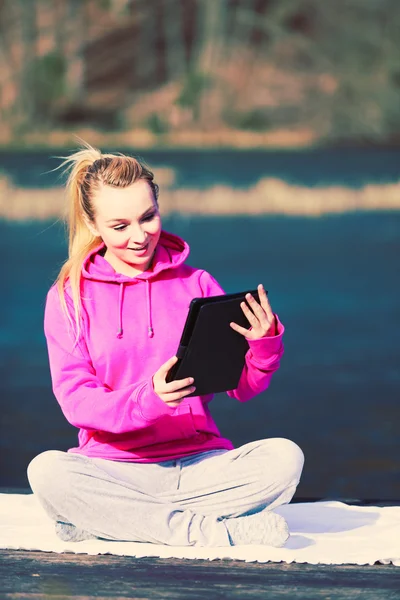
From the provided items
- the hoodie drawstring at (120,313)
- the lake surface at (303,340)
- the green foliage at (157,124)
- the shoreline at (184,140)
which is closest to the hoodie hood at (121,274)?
the hoodie drawstring at (120,313)

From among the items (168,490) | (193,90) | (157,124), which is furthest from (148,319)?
(193,90)

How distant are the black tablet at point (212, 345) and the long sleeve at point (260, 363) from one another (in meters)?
0.04

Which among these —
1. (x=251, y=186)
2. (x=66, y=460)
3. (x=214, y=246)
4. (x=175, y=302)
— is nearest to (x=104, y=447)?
(x=66, y=460)

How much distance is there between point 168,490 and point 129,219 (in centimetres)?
66

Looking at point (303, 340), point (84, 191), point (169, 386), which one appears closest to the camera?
point (169, 386)

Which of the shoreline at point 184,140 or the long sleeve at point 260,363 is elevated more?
the shoreline at point 184,140

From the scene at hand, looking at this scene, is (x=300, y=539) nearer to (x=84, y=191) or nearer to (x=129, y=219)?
(x=129, y=219)

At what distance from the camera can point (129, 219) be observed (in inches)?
118

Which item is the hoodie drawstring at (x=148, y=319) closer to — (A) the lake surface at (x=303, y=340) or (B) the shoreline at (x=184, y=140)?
(A) the lake surface at (x=303, y=340)

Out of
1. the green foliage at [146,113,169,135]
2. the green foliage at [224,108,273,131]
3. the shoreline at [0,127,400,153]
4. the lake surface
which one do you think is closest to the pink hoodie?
the lake surface

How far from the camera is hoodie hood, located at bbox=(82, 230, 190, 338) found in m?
3.08

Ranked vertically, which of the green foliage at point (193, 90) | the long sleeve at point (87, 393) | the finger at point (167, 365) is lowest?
the long sleeve at point (87, 393)

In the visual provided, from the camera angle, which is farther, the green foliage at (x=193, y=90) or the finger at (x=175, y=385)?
the green foliage at (x=193, y=90)

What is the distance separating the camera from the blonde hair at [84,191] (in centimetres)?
303
